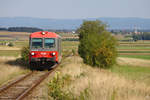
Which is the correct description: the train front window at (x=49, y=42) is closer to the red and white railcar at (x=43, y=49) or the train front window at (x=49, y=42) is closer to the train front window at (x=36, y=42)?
the red and white railcar at (x=43, y=49)

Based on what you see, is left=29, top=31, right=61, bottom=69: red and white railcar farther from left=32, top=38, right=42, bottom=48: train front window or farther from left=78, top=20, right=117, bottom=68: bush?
left=78, top=20, right=117, bottom=68: bush

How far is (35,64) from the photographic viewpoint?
72.1 ft

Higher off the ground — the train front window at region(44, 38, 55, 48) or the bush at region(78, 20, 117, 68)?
the train front window at region(44, 38, 55, 48)

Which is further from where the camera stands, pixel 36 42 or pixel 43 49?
pixel 36 42

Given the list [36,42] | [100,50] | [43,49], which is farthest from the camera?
[100,50]

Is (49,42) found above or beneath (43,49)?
above

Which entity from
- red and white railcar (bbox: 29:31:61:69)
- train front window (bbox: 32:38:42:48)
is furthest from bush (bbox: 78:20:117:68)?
train front window (bbox: 32:38:42:48)

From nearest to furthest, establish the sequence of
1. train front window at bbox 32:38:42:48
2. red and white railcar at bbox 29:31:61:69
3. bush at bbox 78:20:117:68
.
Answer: red and white railcar at bbox 29:31:61:69 < train front window at bbox 32:38:42:48 < bush at bbox 78:20:117:68

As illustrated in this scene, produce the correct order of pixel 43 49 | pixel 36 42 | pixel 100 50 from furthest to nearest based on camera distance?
pixel 100 50 → pixel 36 42 → pixel 43 49

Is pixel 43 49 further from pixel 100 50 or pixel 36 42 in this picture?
pixel 100 50

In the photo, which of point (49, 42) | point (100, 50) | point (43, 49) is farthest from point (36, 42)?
point (100, 50)

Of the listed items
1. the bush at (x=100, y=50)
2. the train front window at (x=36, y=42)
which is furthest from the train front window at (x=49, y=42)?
the bush at (x=100, y=50)

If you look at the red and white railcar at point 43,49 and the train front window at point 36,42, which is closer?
the red and white railcar at point 43,49

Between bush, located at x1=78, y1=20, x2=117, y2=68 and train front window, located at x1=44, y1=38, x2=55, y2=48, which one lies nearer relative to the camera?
train front window, located at x1=44, y1=38, x2=55, y2=48
